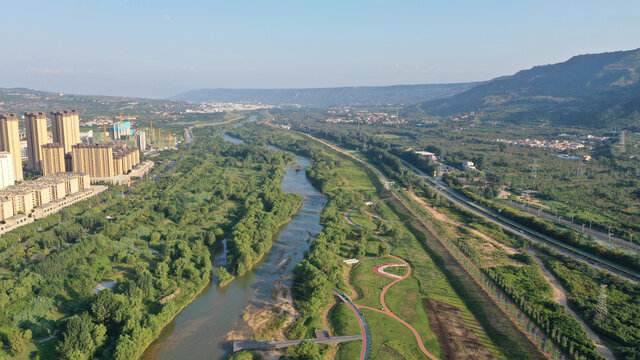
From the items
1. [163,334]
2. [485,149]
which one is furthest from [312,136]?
[163,334]

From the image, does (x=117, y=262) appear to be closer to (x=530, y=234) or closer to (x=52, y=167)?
(x=530, y=234)

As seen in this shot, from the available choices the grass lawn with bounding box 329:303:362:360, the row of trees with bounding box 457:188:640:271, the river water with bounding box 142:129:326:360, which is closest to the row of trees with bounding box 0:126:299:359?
the river water with bounding box 142:129:326:360

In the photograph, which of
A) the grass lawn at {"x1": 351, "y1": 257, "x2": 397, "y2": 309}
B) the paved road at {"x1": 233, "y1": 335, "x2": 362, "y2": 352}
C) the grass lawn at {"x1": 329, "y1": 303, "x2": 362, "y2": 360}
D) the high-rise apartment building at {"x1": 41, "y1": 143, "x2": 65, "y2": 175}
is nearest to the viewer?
the grass lawn at {"x1": 329, "y1": 303, "x2": 362, "y2": 360}

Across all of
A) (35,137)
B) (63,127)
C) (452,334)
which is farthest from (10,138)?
(452,334)

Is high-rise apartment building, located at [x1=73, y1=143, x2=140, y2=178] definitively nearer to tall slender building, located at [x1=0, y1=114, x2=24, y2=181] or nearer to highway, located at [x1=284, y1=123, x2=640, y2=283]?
tall slender building, located at [x1=0, y1=114, x2=24, y2=181]

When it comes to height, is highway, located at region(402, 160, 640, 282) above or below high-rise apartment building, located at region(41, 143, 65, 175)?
below

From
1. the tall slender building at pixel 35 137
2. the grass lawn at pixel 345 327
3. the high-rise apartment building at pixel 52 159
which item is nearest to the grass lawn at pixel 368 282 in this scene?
the grass lawn at pixel 345 327

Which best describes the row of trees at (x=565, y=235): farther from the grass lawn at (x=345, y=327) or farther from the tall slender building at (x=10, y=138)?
the tall slender building at (x=10, y=138)
